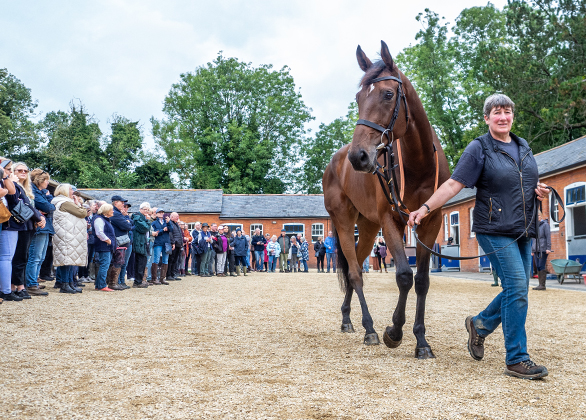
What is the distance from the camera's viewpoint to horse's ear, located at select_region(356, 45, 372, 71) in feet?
14.8

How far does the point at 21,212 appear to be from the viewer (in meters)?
7.86

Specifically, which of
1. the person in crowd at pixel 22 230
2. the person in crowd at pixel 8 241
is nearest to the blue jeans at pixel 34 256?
the person in crowd at pixel 22 230

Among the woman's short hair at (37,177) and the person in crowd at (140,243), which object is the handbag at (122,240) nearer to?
the person in crowd at (140,243)

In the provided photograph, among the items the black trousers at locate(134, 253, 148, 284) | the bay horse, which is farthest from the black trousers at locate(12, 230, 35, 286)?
the bay horse

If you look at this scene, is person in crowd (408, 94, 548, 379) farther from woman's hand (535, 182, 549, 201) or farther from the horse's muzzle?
the horse's muzzle

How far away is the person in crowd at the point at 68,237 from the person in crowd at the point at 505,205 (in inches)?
309

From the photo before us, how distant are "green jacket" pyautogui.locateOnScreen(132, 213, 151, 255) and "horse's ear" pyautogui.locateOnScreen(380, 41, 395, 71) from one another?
9.19 meters

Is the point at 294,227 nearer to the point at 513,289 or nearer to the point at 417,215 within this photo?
the point at 417,215

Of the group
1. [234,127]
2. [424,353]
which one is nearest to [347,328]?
[424,353]

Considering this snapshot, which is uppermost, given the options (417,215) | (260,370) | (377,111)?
(377,111)

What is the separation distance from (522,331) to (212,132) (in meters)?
46.0

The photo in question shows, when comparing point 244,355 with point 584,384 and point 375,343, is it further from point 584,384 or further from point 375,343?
point 584,384

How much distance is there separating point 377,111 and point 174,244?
1316 centimetres

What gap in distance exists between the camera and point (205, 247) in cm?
2058
